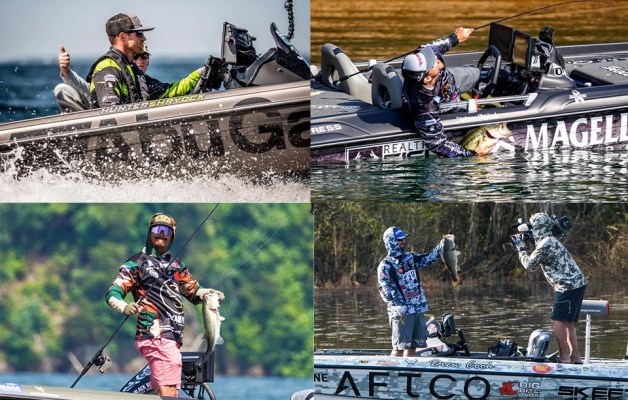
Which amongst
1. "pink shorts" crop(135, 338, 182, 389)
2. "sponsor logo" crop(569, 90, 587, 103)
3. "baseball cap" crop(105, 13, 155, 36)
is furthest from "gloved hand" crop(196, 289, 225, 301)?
"sponsor logo" crop(569, 90, 587, 103)

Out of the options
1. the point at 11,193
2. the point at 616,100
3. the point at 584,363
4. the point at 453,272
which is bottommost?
the point at 584,363

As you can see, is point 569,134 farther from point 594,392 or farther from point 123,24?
point 123,24

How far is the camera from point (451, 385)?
704cm

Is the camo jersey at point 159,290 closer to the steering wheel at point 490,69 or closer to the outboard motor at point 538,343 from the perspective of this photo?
the outboard motor at point 538,343

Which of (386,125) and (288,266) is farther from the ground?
(386,125)

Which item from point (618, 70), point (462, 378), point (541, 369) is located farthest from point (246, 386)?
point (618, 70)

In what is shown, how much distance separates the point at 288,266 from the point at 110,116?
1237 mm

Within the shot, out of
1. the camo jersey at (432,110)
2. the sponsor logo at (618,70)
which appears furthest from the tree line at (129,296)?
the sponsor logo at (618,70)

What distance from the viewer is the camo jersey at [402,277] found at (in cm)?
717

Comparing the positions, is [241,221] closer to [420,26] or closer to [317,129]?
[317,129]

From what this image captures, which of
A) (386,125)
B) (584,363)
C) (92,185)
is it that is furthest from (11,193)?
(584,363)

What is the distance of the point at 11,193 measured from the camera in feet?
23.7

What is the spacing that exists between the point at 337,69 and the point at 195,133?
0.82m

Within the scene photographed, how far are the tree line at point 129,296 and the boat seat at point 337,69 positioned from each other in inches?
26.9
